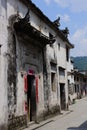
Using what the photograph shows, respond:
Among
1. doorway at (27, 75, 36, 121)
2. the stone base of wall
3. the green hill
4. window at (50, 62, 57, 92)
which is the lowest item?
the stone base of wall

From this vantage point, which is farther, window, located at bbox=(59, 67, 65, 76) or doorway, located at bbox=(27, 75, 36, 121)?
window, located at bbox=(59, 67, 65, 76)

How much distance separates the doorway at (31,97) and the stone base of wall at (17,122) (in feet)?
5.95

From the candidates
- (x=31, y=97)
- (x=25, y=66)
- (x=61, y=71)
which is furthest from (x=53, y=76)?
(x=25, y=66)

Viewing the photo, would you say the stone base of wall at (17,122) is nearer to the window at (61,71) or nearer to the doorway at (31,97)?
the doorway at (31,97)

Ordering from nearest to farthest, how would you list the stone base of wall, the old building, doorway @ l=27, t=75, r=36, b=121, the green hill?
the old building < the stone base of wall < doorway @ l=27, t=75, r=36, b=121 < the green hill

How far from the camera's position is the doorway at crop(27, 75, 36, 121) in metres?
17.4

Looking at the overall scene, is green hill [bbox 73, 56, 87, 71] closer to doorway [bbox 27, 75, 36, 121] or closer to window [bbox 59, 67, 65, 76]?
window [bbox 59, 67, 65, 76]

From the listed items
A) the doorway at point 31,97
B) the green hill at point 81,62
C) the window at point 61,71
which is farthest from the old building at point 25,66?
the green hill at point 81,62

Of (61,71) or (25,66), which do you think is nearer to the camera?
(25,66)

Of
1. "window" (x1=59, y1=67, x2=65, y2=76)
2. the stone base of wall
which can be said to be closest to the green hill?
"window" (x1=59, y1=67, x2=65, y2=76)

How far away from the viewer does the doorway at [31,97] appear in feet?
57.1

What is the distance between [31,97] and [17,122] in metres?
3.20

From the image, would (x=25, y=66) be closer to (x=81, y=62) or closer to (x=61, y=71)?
(x=61, y=71)

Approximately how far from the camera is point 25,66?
1608 centimetres
